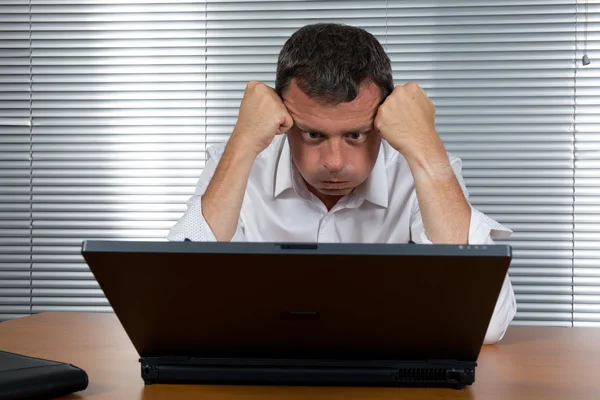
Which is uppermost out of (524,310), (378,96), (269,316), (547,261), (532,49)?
(532,49)

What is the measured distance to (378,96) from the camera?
1676 mm

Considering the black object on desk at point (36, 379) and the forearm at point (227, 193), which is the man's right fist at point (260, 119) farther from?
the black object on desk at point (36, 379)

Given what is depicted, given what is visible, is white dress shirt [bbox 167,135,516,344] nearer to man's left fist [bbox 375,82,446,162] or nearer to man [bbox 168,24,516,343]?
man [bbox 168,24,516,343]

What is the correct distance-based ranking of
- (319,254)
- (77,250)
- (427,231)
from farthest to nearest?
1. (77,250)
2. (427,231)
3. (319,254)

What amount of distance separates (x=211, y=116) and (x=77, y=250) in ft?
2.61

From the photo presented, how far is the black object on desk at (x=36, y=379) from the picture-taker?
0.93 m

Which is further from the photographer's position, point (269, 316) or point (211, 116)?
point (211, 116)

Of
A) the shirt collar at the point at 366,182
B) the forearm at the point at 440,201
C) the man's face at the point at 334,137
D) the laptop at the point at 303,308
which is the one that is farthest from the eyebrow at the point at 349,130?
the laptop at the point at 303,308

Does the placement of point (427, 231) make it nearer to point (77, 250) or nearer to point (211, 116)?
point (211, 116)

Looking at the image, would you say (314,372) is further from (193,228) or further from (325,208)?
(325,208)

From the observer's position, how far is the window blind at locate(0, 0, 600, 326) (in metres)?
2.95

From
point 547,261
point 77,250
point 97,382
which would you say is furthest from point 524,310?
point 97,382

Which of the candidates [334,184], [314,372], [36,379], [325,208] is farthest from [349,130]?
[36,379]

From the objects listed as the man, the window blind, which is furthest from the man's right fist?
the window blind
